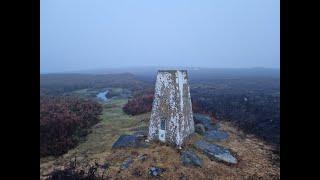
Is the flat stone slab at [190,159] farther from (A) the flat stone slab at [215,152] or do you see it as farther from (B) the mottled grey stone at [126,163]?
(B) the mottled grey stone at [126,163]

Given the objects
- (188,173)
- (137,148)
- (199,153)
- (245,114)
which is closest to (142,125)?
(137,148)

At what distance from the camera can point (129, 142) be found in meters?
13.6

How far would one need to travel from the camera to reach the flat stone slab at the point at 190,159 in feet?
37.3

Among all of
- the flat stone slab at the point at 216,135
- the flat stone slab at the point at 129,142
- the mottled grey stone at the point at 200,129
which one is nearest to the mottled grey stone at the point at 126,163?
the flat stone slab at the point at 129,142

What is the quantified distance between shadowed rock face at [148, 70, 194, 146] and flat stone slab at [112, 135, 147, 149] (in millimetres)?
692

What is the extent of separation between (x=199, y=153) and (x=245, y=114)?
9.21 m

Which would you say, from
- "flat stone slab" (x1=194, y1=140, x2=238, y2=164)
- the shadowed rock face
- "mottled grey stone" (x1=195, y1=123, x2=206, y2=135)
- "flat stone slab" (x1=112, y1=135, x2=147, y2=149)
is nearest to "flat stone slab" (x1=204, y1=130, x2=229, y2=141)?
"mottled grey stone" (x1=195, y1=123, x2=206, y2=135)

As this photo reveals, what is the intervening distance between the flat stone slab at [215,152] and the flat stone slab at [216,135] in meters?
0.88

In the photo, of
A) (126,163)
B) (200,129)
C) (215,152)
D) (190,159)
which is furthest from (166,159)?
(200,129)

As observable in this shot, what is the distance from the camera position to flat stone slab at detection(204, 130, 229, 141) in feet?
48.2

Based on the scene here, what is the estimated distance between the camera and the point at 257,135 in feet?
53.5

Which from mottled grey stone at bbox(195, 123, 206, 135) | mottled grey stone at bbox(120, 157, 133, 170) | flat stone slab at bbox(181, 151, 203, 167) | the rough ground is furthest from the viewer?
mottled grey stone at bbox(195, 123, 206, 135)

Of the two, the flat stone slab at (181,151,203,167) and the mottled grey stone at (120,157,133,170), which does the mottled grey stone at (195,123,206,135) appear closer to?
the flat stone slab at (181,151,203,167)
